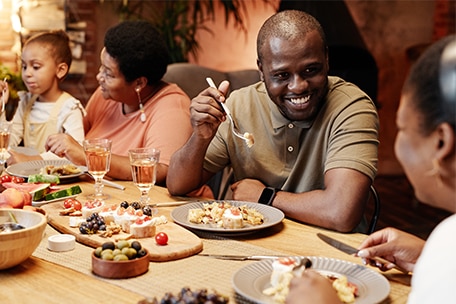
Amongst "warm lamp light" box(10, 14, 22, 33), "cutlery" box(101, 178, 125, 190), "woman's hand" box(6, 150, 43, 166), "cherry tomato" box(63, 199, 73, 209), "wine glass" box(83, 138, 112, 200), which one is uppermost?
"warm lamp light" box(10, 14, 22, 33)

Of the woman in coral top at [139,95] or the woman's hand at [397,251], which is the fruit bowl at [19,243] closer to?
the woman's hand at [397,251]

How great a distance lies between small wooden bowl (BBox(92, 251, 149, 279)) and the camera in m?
1.54

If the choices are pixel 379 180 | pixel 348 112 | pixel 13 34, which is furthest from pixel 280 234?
pixel 379 180

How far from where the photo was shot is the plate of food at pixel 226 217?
187cm

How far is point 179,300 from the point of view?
1291mm

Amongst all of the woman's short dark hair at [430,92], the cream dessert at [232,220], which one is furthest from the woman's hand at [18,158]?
the woman's short dark hair at [430,92]

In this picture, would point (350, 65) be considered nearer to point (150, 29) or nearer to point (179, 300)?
point (150, 29)

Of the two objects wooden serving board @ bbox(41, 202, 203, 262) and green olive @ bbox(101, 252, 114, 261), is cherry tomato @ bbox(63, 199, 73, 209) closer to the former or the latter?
wooden serving board @ bbox(41, 202, 203, 262)

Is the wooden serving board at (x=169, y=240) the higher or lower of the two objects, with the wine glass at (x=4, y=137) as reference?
lower

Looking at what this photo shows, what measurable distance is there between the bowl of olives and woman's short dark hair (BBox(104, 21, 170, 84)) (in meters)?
1.41

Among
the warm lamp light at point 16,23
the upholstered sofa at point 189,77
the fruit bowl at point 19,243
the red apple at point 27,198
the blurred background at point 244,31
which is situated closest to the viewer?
the fruit bowl at point 19,243

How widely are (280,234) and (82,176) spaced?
0.99m

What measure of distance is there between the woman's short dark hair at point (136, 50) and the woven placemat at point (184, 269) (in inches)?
48.2

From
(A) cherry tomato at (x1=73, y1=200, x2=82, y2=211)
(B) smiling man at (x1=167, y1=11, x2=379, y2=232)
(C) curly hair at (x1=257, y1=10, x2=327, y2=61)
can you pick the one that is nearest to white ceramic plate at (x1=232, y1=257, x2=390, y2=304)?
(B) smiling man at (x1=167, y1=11, x2=379, y2=232)
